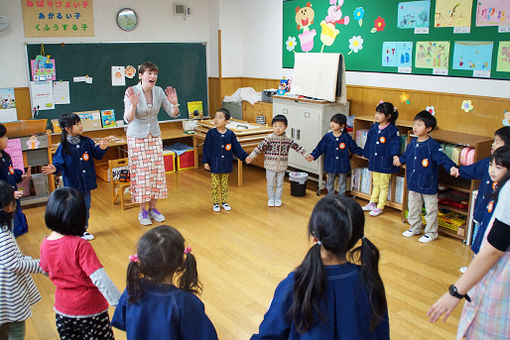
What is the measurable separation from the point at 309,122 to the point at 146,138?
6.60 ft

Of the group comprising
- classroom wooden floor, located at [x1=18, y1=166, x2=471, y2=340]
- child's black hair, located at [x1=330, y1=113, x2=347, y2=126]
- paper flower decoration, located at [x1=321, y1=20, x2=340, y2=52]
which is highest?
paper flower decoration, located at [x1=321, y1=20, x2=340, y2=52]

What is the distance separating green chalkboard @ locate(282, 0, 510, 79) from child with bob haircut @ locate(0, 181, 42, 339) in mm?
4034

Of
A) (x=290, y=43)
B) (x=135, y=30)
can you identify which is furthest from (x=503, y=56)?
(x=135, y=30)

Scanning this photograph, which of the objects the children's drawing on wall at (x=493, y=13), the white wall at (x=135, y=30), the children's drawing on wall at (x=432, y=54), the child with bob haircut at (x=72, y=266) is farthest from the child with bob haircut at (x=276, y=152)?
the child with bob haircut at (x=72, y=266)

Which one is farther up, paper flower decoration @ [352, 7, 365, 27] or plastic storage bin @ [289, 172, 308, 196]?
paper flower decoration @ [352, 7, 365, 27]

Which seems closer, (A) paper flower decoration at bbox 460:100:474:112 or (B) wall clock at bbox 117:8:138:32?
(A) paper flower decoration at bbox 460:100:474:112

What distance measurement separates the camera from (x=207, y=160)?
5043mm

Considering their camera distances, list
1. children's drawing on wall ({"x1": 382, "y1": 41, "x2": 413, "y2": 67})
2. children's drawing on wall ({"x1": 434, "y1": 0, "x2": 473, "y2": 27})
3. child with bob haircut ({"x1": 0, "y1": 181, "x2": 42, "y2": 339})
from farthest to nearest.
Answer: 1. children's drawing on wall ({"x1": 382, "y1": 41, "x2": 413, "y2": 67})
2. children's drawing on wall ({"x1": 434, "y1": 0, "x2": 473, "y2": 27})
3. child with bob haircut ({"x1": 0, "y1": 181, "x2": 42, "y2": 339})

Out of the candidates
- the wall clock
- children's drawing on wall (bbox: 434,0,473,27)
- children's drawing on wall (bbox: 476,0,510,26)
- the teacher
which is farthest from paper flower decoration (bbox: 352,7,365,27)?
the wall clock

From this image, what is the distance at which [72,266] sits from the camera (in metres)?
2.03

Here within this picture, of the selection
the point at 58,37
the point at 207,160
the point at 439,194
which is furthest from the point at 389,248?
the point at 58,37

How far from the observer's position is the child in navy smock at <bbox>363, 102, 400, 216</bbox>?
470 centimetres

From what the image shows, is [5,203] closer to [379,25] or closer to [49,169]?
[49,169]

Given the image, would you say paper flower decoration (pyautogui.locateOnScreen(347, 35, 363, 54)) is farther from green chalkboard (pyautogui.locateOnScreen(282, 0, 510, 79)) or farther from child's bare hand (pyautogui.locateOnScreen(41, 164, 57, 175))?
child's bare hand (pyautogui.locateOnScreen(41, 164, 57, 175))
